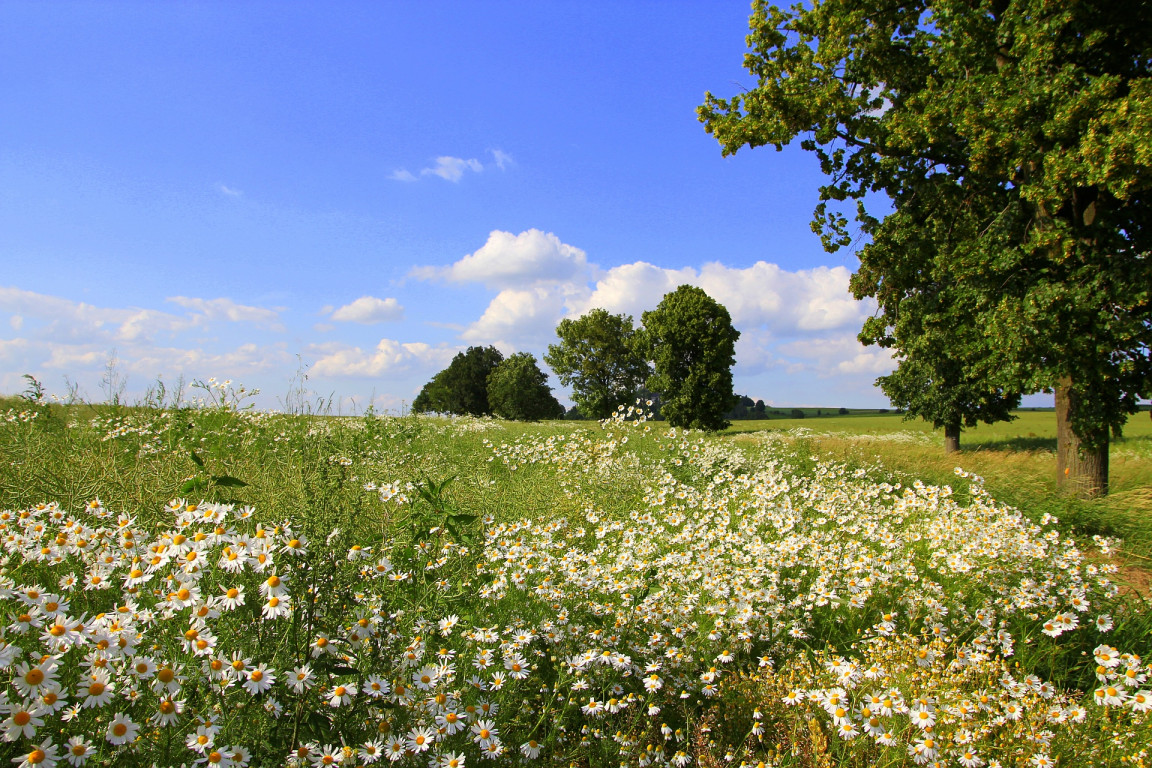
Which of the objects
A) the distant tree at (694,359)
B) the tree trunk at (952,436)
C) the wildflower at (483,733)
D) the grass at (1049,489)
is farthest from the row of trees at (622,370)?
the wildflower at (483,733)

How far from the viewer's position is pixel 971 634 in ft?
14.0

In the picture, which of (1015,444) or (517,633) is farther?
(1015,444)

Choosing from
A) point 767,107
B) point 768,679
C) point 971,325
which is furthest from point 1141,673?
point 767,107

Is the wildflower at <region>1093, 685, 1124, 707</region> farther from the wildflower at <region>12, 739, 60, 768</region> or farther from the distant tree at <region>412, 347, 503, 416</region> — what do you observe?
the distant tree at <region>412, 347, 503, 416</region>

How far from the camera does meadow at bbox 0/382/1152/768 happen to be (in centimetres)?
207

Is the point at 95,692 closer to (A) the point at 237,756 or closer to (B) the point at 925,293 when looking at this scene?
(A) the point at 237,756

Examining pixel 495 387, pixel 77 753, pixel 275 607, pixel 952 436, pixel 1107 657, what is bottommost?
pixel 1107 657

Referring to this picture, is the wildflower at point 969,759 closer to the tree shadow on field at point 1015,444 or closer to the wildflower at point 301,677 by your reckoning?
the wildflower at point 301,677

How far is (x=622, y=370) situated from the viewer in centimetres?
4362

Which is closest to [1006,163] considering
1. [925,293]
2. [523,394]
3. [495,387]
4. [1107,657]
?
[925,293]

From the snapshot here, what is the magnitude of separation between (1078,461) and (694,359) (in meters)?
24.3

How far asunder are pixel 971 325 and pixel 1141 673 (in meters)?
8.62

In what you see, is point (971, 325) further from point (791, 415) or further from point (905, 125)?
point (791, 415)

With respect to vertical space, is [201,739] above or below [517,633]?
above
